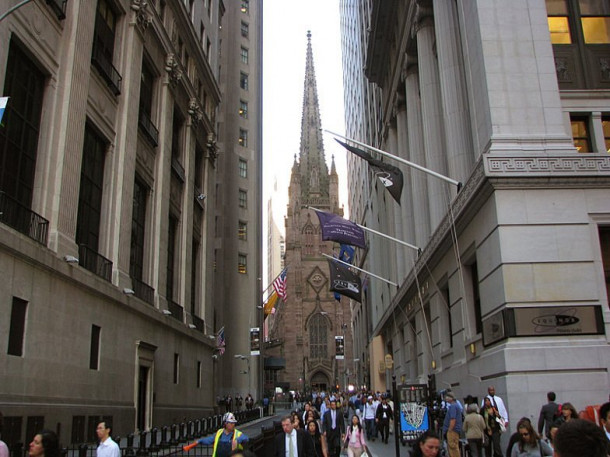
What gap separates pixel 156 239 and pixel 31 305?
41.0 feet

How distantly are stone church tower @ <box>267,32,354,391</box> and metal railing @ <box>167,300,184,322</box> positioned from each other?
9309 centimetres

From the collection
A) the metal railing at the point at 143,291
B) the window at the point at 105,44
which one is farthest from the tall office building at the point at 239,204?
the window at the point at 105,44

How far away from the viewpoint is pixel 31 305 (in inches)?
647

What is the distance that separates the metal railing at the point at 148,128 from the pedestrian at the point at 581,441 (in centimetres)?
2603

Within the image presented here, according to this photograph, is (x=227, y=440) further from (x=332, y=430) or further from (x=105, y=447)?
(x=332, y=430)

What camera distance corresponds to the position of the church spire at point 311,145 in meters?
160

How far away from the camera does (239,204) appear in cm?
6153

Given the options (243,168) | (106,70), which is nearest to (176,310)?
(106,70)

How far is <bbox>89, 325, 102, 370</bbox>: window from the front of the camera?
812 inches

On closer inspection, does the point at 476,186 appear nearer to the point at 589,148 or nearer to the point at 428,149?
the point at 589,148

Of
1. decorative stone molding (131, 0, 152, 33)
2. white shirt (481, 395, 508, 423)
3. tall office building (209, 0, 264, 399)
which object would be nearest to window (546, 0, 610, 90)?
white shirt (481, 395, 508, 423)

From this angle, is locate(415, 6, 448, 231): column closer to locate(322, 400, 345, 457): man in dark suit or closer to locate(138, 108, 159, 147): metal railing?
locate(322, 400, 345, 457): man in dark suit

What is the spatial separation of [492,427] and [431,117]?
15.4 m

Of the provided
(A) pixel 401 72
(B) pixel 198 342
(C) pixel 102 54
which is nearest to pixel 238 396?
(B) pixel 198 342
